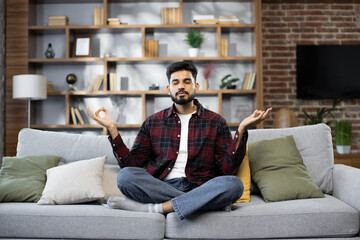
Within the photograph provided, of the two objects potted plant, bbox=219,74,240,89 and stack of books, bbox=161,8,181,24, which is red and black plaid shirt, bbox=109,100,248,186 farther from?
stack of books, bbox=161,8,181,24

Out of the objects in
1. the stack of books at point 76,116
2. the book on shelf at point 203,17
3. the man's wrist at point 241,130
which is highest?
the book on shelf at point 203,17

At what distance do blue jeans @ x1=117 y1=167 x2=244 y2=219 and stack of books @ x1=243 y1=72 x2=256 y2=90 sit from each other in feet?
8.49

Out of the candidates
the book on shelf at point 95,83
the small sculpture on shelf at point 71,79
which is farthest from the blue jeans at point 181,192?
the small sculpture on shelf at point 71,79

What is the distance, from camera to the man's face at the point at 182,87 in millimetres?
2361

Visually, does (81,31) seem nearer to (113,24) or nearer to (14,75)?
(113,24)

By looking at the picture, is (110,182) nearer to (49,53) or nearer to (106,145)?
(106,145)

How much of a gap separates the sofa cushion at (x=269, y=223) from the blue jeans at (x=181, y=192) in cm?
6

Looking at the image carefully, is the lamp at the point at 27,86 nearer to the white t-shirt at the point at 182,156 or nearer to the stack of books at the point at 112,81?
the stack of books at the point at 112,81

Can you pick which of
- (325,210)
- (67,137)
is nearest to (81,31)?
(67,137)

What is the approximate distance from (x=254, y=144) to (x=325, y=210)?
2.02 feet

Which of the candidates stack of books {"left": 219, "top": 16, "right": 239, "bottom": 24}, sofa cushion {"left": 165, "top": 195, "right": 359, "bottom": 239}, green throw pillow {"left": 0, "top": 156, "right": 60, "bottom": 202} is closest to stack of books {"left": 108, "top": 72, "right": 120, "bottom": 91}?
stack of books {"left": 219, "top": 16, "right": 239, "bottom": 24}

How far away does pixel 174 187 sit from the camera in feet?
7.11

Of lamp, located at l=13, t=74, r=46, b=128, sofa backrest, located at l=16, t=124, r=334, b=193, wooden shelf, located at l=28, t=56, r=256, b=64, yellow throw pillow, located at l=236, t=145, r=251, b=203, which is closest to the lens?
yellow throw pillow, located at l=236, t=145, r=251, b=203

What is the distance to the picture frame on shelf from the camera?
178 inches
